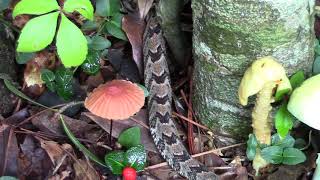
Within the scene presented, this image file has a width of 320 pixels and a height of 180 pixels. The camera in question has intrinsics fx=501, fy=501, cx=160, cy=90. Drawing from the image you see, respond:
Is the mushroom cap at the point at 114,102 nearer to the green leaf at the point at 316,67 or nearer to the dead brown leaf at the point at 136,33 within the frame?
the dead brown leaf at the point at 136,33

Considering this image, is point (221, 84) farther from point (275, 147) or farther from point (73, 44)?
point (73, 44)

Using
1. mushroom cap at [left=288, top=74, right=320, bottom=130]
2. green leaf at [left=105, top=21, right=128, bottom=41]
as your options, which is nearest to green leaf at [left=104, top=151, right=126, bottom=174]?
green leaf at [left=105, top=21, right=128, bottom=41]

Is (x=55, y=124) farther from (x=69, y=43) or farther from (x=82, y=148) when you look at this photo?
(x=69, y=43)

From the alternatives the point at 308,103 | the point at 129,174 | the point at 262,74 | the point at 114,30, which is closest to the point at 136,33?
the point at 114,30

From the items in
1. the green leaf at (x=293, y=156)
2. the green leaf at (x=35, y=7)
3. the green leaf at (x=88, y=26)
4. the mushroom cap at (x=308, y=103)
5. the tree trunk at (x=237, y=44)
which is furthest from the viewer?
the green leaf at (x=88, y=26)

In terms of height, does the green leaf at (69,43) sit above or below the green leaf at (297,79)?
above

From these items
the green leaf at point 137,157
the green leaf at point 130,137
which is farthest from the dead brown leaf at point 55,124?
the green leaf at point 137,157

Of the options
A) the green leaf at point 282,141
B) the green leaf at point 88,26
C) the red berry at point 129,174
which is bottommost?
the red berry at point 129,174
